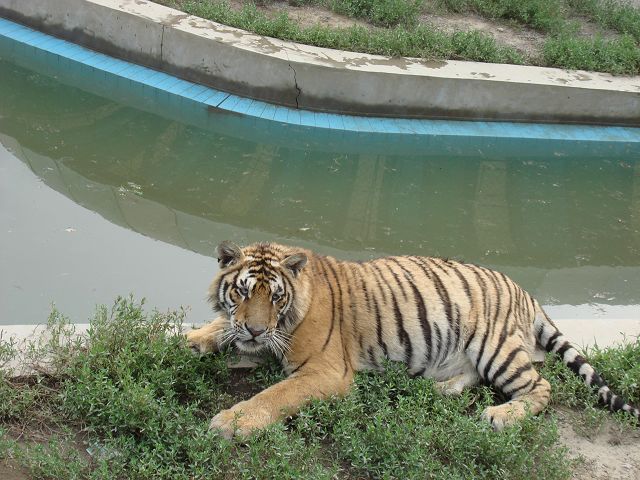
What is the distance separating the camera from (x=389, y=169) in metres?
6.63

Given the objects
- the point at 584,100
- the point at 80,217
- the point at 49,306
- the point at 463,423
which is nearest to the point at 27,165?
the point at 80,217

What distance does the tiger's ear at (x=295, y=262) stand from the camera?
3.29 m

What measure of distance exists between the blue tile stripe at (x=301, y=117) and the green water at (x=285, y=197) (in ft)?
0.38

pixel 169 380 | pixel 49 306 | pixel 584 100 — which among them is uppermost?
pixel 584 100

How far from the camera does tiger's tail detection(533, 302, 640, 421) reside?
3408mm

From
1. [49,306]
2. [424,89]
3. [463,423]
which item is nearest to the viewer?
[463,423]

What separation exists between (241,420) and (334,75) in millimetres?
4587

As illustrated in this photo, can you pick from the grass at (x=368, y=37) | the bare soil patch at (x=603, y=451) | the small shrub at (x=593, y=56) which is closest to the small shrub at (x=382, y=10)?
the grass at (x=368, y=37)

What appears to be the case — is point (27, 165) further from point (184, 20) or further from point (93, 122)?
point (184, 20)

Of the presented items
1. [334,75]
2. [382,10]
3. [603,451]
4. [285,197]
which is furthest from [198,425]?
A: [382,10]

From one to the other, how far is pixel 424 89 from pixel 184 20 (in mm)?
2381

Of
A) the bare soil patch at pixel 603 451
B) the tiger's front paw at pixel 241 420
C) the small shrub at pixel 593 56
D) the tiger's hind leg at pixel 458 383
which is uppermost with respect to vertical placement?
the small shrub at pixel 593 56

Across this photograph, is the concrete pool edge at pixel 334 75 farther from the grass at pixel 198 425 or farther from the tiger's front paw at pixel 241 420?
the tiger's front paw at pixel 241 420

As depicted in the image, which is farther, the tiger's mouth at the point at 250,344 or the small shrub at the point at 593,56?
the small shrub at the point at 593,56
